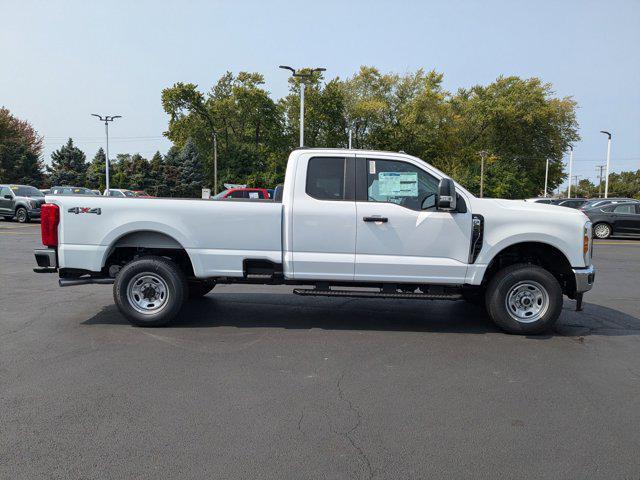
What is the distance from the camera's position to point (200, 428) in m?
3.81

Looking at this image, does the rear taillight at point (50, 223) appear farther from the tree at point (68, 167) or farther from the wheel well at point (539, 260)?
the tree at point (68, 167)

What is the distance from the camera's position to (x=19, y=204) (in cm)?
2608

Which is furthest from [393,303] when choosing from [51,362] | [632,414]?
[51,362]

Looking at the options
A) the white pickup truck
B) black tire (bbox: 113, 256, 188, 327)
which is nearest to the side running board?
the white pickup truck

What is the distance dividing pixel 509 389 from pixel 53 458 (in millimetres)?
3552

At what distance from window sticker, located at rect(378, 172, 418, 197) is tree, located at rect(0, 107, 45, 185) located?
64353mm

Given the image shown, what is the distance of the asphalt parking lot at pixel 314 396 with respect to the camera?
3389 mm

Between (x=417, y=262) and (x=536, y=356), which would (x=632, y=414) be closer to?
(x=536, y=356)

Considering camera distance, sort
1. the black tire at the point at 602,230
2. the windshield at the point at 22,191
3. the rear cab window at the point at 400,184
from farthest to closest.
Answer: the windshield at the point at 22,191 → the black tire at the point at 602,230 → the rear cab window at the point at 400,184

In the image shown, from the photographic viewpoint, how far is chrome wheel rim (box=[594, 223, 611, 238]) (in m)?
22.0

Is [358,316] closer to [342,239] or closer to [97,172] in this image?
[342,239]

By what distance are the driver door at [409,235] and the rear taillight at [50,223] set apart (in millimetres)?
3636

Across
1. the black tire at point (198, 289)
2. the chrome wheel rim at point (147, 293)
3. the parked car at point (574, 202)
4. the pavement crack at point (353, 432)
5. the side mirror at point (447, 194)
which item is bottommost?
the pavement crack at point (353, 432)

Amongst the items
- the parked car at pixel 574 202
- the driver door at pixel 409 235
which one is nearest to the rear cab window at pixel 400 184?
the driver door at pixel 409 235
